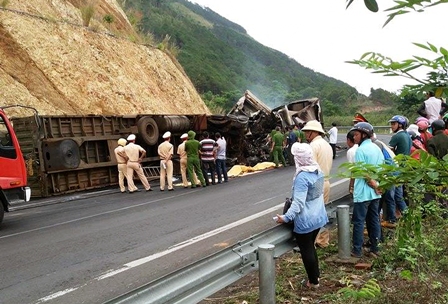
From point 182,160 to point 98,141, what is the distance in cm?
293

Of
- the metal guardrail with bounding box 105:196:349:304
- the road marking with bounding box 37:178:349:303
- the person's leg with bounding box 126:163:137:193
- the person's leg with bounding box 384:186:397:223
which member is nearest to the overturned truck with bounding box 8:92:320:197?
the person's leg with bounding box 126:163:137:193

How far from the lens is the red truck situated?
9.27 metres

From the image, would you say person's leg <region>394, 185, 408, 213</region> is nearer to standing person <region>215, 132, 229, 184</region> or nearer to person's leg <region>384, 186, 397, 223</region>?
person's leg <region>384, 186, 397, 223</region>

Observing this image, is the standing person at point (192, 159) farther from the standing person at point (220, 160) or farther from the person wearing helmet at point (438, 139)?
the person wearing helmet at point (438, 139)

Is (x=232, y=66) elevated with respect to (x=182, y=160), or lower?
elevated

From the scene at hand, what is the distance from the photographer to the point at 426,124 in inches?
324

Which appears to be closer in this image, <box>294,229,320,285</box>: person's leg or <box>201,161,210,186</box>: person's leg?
<box>294,229,320,285</box>: person's leg

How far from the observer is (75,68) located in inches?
851

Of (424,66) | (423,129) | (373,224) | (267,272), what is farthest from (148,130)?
(424,66)

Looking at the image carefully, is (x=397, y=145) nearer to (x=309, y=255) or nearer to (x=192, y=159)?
(x=309, y=255)

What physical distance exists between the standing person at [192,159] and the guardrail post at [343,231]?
374 inches

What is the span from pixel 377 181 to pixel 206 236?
6028 mm

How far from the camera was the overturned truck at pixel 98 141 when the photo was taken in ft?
44.6

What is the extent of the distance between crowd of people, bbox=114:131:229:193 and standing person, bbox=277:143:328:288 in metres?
9.82
